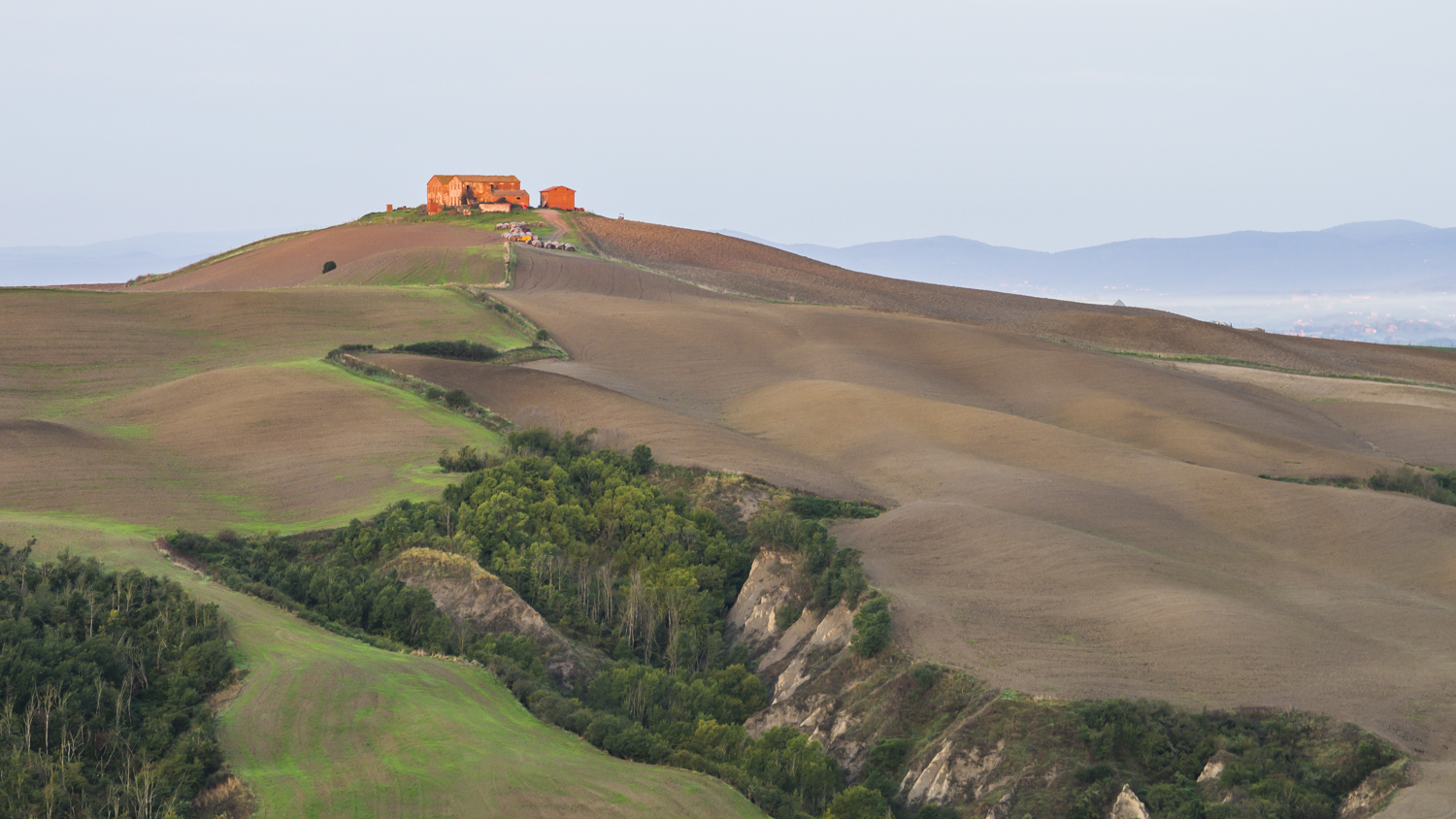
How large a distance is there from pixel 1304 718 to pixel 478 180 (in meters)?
122

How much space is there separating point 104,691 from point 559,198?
12374 centimetres

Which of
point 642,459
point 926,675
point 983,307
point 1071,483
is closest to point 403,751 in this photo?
point 926,675

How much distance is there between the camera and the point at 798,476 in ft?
163

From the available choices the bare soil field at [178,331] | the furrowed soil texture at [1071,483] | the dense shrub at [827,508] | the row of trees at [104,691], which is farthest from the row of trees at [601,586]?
the bare soil field at [178,331]

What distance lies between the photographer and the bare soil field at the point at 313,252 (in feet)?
341

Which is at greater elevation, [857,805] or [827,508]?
[827,508]

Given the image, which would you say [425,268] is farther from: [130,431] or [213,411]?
[130,431]

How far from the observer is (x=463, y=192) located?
439 feet

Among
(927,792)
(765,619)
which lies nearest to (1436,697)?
(927,792)

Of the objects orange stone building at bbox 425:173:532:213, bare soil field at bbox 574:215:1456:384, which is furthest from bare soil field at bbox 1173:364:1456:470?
orange stone building at bbox 425:173:532:213

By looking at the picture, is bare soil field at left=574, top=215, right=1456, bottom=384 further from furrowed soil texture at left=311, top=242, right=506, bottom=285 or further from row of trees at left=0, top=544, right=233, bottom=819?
row of trees at left=0, top=544, right=233, bottom=819

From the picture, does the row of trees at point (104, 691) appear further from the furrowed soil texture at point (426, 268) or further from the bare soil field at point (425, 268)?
the bare soil field at point (425, 268)

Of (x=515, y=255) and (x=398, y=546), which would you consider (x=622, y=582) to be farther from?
(x=515, y=255)

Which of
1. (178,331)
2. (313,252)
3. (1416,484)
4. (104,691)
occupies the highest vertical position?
(313,252)
